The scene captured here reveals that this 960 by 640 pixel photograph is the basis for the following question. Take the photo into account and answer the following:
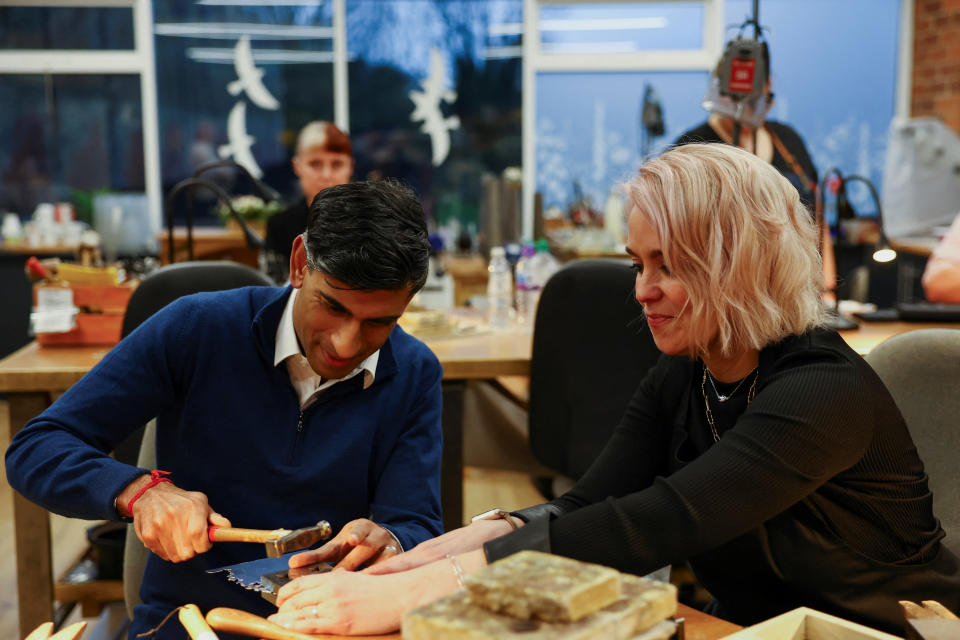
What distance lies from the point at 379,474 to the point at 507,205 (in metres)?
4.40

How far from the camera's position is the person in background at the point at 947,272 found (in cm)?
285

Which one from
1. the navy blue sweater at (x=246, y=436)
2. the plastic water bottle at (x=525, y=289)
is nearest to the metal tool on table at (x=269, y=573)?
the navy blue sweater at (x=246, y=436)

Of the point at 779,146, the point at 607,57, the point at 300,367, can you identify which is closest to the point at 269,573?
the point at 300,367

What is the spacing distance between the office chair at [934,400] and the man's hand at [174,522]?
3.66ft

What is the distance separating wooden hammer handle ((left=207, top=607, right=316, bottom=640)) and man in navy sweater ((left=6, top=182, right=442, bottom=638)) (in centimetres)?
38

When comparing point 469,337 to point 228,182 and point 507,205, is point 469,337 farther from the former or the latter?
point 228,182

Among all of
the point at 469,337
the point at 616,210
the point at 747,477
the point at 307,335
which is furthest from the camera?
the point at 616,210

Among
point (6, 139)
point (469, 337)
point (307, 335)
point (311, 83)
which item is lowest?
point (469, 337)

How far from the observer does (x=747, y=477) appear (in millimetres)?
1115

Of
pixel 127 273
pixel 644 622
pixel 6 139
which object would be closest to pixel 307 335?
pixel 644 622

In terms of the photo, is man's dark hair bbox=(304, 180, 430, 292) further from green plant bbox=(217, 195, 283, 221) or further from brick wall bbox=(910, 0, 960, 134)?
brick wall bbox=(910, 0, 960, 134)

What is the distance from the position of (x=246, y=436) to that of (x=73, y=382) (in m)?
1.17

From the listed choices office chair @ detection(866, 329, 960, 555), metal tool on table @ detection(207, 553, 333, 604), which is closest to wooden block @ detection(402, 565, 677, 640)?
metal tool on table @ detection(207, 553, 333, 604)

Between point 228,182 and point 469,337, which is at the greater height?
point 228,182
